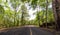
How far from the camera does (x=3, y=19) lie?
5931 cm

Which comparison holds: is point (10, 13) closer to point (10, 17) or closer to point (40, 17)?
point (10, 17)

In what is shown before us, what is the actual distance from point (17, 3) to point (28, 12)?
14.1m

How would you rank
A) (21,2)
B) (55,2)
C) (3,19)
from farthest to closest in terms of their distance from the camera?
(21,2), (3,19), (55,2)

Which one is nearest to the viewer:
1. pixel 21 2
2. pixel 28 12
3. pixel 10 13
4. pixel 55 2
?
pixel 55 2

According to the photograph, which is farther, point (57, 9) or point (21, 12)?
point (21, 12)

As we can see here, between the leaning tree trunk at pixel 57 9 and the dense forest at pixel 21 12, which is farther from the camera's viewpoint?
the dense forest at pixel 21 12

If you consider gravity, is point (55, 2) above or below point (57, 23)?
above

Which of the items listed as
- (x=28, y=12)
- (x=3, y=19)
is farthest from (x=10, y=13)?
(x=28, y=12)

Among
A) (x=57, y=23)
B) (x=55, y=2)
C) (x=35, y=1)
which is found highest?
(x=35, y=1)

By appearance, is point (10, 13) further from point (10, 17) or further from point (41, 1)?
point (41, 1)

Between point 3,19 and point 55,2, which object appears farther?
point 3,19

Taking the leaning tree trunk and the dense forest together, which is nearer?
the leaning tree trunk

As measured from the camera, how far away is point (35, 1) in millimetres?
60531

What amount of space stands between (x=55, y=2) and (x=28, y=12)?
163ft
